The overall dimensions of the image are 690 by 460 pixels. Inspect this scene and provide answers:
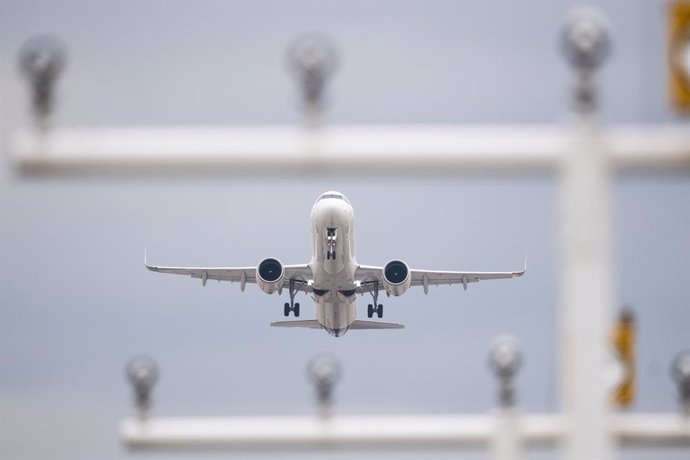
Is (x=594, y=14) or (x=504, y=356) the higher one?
(x=594, y=14)

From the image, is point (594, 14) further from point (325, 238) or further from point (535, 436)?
point (325, 238)

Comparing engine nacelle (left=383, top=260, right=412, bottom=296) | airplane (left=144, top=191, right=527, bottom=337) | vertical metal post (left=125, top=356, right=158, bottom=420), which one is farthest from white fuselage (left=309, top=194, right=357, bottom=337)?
vertical metal post (left=125, top=356, right=158, bottom=420)

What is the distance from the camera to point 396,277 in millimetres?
46344

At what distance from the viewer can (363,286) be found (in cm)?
5062

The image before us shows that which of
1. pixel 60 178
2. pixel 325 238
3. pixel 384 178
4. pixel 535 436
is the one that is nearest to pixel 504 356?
pixel 535 436

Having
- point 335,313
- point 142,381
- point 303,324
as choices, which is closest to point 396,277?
point 335,313

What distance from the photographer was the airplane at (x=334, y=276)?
4378cm

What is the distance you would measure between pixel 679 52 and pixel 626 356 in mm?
3730

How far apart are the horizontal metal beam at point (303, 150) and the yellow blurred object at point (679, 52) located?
54 centimetres

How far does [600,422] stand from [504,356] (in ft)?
6.74

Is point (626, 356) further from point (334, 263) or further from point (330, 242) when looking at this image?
point (334, 263)

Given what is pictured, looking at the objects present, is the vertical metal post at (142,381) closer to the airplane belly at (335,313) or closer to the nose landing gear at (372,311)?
the airplane belly at (335,313)

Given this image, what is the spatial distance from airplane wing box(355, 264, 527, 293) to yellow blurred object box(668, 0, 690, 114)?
1605 inches

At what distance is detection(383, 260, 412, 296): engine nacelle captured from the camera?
46219mm
